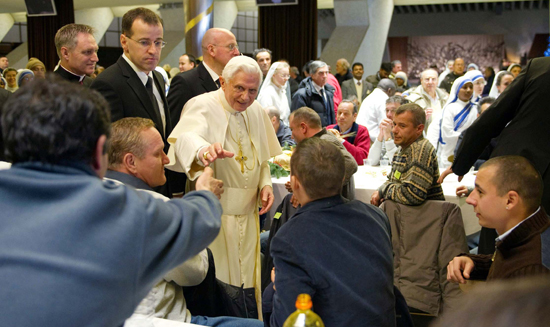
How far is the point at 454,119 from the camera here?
17.6 feet

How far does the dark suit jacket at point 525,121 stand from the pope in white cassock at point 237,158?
3.55 ft

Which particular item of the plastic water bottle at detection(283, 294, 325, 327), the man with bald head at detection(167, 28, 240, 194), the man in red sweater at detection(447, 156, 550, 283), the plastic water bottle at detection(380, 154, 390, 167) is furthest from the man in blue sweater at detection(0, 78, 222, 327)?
the plastic water bottle at detection(380, 154, 390, 167)

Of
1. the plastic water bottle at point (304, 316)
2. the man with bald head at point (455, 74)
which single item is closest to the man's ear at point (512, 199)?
the plastic water bottle at point (304, 316)

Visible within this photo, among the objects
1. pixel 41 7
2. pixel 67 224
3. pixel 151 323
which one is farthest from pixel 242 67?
pixel 41 7

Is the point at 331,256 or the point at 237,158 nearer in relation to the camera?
the point at 331,256

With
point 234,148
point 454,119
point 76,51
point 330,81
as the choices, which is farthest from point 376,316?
point 330,81

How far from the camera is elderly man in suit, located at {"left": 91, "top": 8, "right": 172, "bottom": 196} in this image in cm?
265

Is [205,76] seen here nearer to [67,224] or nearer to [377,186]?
[377,186]

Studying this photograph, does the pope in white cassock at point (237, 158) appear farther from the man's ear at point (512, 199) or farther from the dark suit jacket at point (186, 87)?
the man's ear at point (512, 199)

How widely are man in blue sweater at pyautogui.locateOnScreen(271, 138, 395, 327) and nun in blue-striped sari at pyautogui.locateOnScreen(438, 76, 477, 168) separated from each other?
12.5 ft

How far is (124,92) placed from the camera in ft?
8.77

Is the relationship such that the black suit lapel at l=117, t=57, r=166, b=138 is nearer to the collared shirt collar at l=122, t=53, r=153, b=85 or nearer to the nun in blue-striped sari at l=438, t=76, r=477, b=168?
the collared shirt collar at l=122, t=53, r=153, b=85

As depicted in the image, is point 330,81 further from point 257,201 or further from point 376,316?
point 376,316

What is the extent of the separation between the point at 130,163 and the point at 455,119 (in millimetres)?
4172
